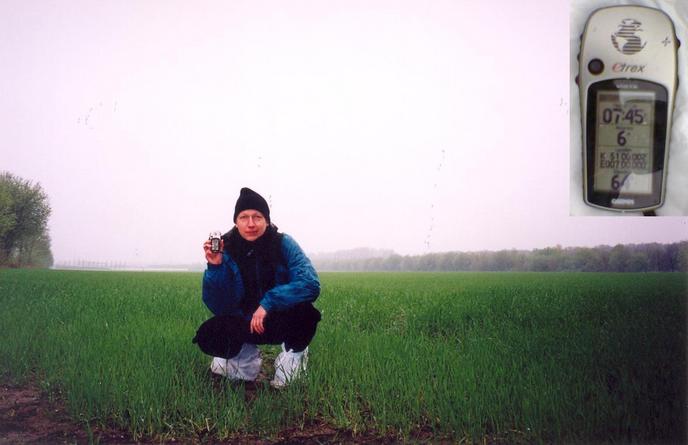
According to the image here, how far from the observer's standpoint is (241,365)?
2525mm

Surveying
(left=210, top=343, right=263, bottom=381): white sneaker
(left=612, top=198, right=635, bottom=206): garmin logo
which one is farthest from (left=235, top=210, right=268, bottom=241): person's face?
(left=612, top=198, right=635, bottom=206): garmin logo

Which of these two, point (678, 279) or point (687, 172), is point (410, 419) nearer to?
point (678, 279)

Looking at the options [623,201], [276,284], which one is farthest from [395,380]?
[623,201]

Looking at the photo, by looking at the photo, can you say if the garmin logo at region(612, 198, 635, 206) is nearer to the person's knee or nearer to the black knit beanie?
the black knit beanie

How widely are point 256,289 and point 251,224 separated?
1.22 ft

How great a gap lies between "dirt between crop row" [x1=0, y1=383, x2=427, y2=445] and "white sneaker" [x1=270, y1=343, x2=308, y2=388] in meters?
0.34

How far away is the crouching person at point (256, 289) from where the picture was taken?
2186 mm

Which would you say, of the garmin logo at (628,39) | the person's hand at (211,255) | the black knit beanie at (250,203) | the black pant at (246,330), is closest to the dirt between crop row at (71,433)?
the black pant at (246,330)

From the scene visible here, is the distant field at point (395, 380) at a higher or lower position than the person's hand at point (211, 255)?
lower

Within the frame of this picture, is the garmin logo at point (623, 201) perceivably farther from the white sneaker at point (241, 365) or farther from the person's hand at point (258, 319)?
the white sneaker at point (241, 365)

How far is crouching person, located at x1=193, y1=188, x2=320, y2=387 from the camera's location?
2.19 metres

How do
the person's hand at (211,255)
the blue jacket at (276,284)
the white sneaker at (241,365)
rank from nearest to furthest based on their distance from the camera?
the person's hand at (211,255), the blue jacket at (276,284), the white sneaker at (241,365)

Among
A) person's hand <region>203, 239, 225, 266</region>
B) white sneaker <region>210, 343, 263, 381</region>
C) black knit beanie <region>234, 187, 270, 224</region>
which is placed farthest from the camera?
white sneaker <region>210, 343, 263, 381</region>

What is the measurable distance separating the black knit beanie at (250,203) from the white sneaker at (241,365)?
0.82m
